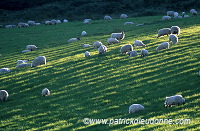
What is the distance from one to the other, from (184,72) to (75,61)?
10.2 meters

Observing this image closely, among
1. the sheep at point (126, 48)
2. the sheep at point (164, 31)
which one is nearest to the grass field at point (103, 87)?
the sheep at point (126, 48)

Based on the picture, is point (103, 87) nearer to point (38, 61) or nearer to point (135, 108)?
point (135, 108)

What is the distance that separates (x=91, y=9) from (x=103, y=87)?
5223cm

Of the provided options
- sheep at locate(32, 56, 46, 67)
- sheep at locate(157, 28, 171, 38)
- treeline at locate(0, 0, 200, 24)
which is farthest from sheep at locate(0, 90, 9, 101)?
treeline at locate(0, 0, 200, 24)

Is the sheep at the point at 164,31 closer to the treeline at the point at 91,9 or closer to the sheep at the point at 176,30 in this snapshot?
the sheep at the point at 176,30

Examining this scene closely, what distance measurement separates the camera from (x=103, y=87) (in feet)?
67.2

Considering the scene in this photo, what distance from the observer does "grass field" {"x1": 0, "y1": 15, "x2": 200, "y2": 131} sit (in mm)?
15578

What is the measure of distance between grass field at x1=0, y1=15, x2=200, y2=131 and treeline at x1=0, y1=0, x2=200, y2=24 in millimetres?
35243

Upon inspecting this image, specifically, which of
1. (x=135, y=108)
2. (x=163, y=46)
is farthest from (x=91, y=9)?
(x=135, y=108)

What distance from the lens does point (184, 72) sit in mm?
20688

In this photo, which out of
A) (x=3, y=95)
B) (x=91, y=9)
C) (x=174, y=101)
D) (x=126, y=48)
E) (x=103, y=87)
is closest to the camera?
(x=174, y=101)

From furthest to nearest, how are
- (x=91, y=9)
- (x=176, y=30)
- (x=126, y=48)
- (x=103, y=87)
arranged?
(x=91, y=9) → (x=176, y=30) → (x=126, y=48) → (x=103, y=87)

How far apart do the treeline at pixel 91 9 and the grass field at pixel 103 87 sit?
116ft

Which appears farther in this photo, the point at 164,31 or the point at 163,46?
the point at 164,31
